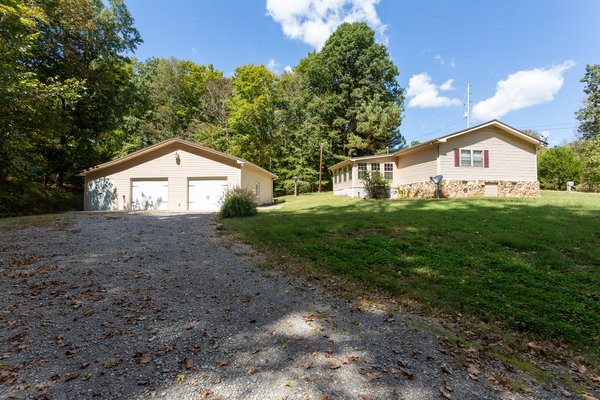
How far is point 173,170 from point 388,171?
14.6 metres

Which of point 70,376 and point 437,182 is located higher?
point 437,182

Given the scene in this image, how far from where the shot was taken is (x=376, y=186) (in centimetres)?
1889

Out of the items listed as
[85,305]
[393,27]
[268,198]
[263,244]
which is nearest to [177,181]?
[268,198]

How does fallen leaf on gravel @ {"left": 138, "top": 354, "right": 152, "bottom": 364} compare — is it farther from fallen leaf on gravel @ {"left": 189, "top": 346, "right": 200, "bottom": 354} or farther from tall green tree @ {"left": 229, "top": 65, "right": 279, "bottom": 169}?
tall green tree @ {"left": 229, "top": 65, "right": 279, "bottom": 169}

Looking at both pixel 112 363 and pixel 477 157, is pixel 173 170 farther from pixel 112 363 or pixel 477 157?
pixel 477 157

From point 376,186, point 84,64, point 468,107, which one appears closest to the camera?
point 84,64

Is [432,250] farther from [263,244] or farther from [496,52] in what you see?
[496,52]

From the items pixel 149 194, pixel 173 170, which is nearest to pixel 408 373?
pixel 173 170

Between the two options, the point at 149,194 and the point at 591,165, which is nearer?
the point at 149,194

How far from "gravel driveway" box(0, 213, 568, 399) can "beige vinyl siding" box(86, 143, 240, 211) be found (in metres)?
11.6

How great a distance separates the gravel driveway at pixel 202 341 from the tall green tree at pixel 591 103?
36.3 meters

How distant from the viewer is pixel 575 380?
2580mm

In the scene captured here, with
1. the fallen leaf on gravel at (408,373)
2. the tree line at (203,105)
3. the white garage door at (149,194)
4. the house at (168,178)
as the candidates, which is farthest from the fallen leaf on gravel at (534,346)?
the tree line at (203,105)

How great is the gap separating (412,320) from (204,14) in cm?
1738
